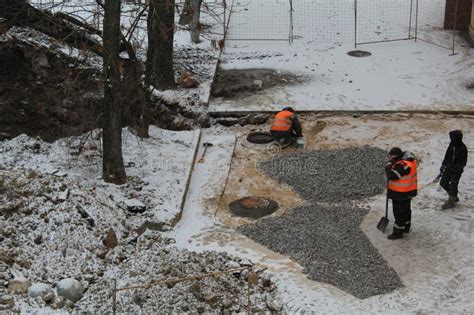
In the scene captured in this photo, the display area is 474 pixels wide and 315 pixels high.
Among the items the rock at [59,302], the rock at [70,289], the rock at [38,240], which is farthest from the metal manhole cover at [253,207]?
the rock at [59,302]

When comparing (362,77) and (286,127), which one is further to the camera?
(362,77)

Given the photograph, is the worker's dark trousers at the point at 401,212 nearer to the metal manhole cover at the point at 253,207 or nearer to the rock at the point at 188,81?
the metal manhole cover at the point at 253,207

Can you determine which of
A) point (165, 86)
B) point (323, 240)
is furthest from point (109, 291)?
point (165, 86)

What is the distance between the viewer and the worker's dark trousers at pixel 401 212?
11.5 metres

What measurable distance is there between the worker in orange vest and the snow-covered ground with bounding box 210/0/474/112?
6.68 feet

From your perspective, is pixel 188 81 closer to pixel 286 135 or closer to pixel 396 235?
pixel 286 135

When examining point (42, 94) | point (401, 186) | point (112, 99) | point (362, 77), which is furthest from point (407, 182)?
point (362, 77)

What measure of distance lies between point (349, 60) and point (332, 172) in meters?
7.73

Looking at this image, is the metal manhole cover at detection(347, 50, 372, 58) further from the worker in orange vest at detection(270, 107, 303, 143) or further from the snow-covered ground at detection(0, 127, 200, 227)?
the snow-covered ground at detection(0, 127, 200, 227)

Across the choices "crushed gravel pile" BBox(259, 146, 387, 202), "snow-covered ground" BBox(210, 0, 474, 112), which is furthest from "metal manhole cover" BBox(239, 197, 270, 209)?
"snow-covered ground" BBox(210, 0, 474, 112)

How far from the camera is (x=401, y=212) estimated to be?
37.7 ft

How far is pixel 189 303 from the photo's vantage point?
9.59m

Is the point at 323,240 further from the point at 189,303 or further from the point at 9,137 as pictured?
the point at 9,137

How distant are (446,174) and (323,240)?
9.02 feet
